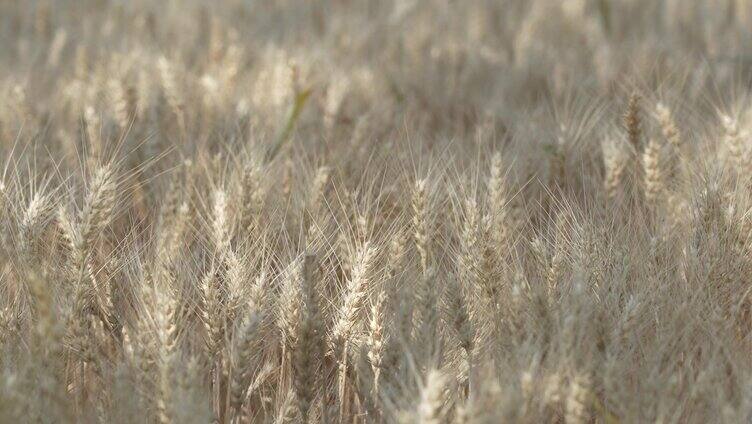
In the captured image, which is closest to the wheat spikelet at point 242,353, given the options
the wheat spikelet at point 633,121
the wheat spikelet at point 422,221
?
the wheat spikelet at point 422,221

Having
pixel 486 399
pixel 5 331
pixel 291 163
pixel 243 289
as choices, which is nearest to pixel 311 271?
pixel 243 289

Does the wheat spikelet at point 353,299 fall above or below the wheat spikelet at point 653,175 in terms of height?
above

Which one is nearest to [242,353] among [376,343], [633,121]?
[376,343]

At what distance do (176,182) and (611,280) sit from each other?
1027mm

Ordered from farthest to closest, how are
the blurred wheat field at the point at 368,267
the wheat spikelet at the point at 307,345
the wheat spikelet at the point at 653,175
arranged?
the wheat spikelet at the point at 653,175 → the wheat spikelet at the point at 307,345 → the blurred wheat field at the point at 368,267

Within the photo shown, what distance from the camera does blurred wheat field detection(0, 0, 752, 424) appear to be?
4.93ft

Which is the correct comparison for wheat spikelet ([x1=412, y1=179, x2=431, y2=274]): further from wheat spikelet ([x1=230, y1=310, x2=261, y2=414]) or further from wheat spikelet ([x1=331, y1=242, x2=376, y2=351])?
wheat spikelet ([x1=230, y1=310, x2=261, y2=414])

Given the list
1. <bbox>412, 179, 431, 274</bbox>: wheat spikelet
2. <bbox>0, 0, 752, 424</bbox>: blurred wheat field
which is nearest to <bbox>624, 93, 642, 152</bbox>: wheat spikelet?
<bbox>0, 0, 752, 424</bbox>: blurred wheat field

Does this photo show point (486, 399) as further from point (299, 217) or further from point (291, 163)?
point (291, 163)

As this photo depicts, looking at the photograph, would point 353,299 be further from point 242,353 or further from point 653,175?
point 653,175

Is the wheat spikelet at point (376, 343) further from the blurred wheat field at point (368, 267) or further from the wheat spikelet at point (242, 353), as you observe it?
→ the wheat spikelet at point (242, 353)

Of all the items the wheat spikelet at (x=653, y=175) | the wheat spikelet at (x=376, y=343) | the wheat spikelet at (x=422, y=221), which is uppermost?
the wheat spikelet at (x=422, y=221)

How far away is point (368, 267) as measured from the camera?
1.78 metres

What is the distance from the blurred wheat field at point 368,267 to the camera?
59.2 inches
